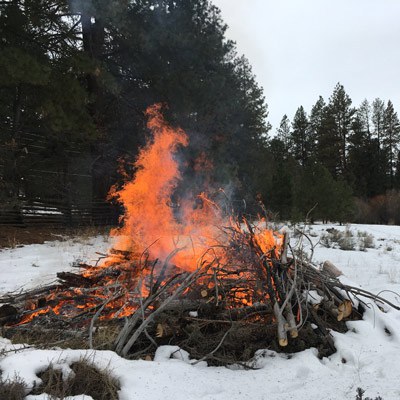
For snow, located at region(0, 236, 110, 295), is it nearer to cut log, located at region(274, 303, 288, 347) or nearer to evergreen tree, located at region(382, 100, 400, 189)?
cut log, located at region(274, 303, 288, 347)

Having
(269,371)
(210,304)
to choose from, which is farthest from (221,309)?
(269,371)

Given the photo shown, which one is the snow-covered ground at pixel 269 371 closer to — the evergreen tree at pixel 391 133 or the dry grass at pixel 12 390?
the dry grass at pixel 12 390

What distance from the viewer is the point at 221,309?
13.0 feet

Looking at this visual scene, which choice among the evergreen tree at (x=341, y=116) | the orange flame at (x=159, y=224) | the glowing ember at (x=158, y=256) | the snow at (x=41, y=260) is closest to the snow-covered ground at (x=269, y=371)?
the glowing ember at (x=158, y=256)

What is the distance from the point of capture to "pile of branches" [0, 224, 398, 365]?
357 centimetres

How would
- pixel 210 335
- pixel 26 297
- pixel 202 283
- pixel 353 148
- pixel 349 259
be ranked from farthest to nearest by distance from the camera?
pixel 353 148, pixel 349 259, pixel 26 297, pixel 202 283, pixel 210 335

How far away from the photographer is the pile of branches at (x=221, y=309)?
3568mm

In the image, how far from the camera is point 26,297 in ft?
15.5

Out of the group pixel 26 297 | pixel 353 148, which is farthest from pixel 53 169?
pixel 353 148

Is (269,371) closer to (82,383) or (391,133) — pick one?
(82,383)

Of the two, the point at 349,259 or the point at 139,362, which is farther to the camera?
the point at 349,259

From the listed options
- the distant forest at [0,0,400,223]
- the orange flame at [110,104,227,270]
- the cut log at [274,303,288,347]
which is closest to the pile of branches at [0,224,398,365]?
the cut log at [274,303,288,347]

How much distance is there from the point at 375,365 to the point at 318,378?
0.61 meters

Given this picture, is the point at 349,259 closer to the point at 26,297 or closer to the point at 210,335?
the point at 210,335
